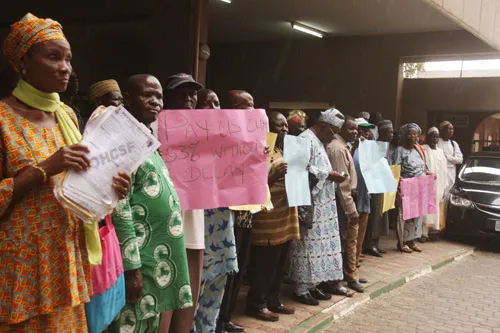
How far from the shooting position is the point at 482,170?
35.7ft

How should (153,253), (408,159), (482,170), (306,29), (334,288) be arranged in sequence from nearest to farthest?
(153,253) → (334,288) → (408,159) → (482,170) → (306,29)

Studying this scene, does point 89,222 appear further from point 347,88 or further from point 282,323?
point 347,88

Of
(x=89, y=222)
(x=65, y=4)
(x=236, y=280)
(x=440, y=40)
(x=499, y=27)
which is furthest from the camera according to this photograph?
(x=440, y=40)

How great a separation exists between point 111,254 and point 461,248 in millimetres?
8783

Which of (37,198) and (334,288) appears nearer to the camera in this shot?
(37,198)

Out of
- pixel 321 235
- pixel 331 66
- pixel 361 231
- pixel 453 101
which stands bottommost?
pixel 361 231

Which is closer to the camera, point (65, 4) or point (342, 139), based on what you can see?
point (342, 139)

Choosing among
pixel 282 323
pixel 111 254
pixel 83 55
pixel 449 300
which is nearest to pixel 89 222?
pixel 111 254

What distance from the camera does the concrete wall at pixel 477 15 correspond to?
30.7ft

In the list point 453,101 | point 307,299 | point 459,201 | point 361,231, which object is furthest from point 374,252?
point 453,101

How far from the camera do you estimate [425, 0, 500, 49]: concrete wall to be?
9.34 meters

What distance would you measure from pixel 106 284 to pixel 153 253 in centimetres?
44

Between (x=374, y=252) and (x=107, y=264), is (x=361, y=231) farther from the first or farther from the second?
(x=107, y=264)

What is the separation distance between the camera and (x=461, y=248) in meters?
10.1
